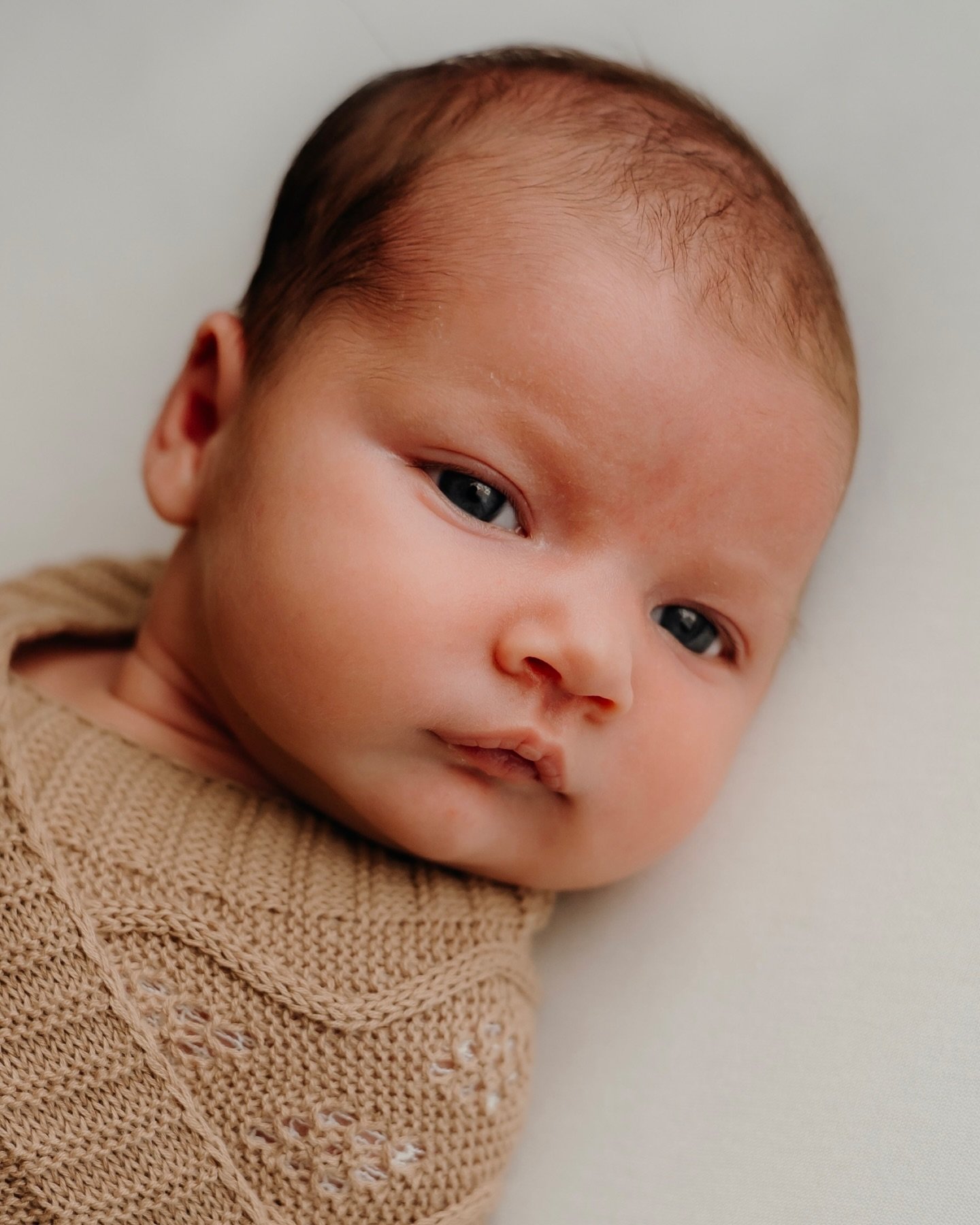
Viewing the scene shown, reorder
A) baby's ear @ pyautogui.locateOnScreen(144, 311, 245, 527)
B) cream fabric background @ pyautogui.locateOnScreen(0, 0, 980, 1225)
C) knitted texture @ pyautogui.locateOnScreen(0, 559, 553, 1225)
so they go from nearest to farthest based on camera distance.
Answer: knitted texture @ pyautogui.locateOnScreen(0, 559, 553, 1225) < cream fabric background @ pyautogui.locateOnScreen(0, 0, 980, 1225) < baby's ear @ pyautogui.locateOnScreen(144, 311, 245, 527)

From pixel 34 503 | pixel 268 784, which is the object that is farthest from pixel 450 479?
pixel 34 503

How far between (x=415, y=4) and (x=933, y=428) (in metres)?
1.01

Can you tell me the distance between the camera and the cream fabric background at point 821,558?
1.17 meters

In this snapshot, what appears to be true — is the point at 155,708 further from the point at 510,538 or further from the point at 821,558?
the point at 821,558

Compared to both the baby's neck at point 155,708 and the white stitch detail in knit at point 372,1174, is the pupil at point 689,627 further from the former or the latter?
the white stitch detail in knit at point 372,1174

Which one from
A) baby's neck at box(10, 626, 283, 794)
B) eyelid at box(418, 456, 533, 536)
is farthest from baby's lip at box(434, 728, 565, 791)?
baby's neck at box(10, 626, 283, 794)

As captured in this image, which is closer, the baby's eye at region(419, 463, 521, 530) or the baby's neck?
the baby's eye at region(419, 463, 521, 530)

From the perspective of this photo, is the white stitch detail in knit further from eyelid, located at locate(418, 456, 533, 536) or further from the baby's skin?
eyelid, located at locate(418, 456, 533, 536)

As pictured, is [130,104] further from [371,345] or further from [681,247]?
[681,247]

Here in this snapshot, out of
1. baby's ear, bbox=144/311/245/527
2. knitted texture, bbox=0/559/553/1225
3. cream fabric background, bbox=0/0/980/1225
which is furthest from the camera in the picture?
baby's ear, bbox=144/311/245/527

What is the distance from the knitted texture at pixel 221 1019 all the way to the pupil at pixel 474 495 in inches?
14.8

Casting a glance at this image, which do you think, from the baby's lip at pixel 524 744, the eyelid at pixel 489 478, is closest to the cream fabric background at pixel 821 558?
the baby's lip at pixel 524 744

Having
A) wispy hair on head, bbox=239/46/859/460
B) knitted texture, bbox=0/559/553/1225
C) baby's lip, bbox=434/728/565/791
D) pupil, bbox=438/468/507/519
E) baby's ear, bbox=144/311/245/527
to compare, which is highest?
wispy hair on head, bbox=239/46/859/460

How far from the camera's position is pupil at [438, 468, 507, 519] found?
1.11 m
